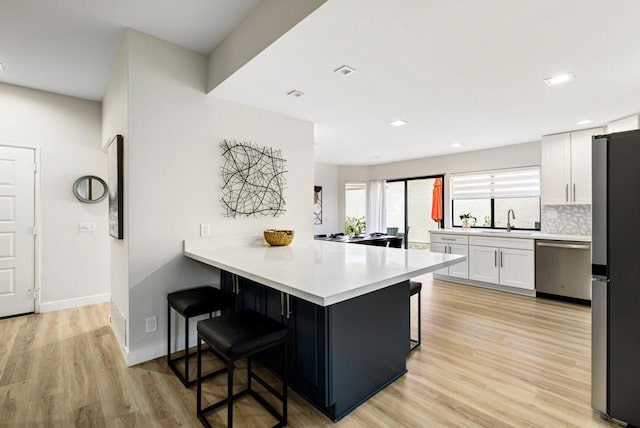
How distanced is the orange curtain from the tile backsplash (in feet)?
5.64

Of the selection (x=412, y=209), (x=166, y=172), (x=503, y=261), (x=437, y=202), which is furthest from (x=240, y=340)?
(x=412, y=209)

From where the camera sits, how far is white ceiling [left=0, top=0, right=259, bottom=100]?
2.18 metres

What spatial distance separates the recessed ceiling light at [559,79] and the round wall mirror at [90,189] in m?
4.96

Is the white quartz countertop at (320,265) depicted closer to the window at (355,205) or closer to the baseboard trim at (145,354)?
the baseboard trim at (145,354)

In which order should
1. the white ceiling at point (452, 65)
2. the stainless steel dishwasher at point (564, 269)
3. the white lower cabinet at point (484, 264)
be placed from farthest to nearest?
the white lower cabinet at point (484, 264), the stainless steel dishwasher at point (564, 269), the white ceiling at point (452, 65)

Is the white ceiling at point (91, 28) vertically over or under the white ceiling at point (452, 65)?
over

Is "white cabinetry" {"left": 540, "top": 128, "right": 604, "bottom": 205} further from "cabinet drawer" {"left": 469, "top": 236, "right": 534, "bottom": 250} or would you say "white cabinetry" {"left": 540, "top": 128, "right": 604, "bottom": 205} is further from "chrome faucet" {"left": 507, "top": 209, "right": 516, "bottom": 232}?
"cabinet drawer" {"left": 469, "top": 236, "right": 534, "bottom": 250}

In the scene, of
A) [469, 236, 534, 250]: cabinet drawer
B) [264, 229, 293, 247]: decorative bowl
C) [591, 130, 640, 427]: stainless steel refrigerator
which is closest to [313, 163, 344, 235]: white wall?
[469, 236, 534, 250]: cabinet drawer

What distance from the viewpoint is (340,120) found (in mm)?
3746

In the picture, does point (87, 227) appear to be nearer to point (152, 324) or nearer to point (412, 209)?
point (152, 324)

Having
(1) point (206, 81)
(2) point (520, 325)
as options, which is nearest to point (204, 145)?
(1) point (206, 81)

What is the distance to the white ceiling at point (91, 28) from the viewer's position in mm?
2182

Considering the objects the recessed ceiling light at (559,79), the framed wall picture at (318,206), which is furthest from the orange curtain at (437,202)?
the recessed ceiling light at (559,79)

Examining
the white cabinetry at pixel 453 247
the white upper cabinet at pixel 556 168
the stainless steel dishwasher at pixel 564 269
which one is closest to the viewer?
the stainless steel dishwasher at pixel 564 269
